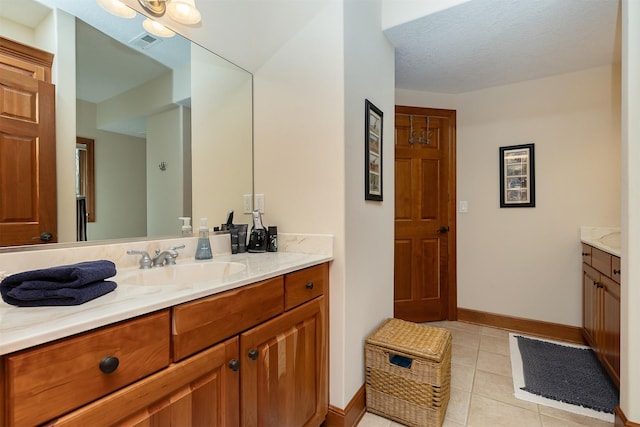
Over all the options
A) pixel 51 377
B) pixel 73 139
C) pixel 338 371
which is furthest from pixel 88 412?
pixel 338 371

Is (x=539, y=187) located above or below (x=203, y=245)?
above

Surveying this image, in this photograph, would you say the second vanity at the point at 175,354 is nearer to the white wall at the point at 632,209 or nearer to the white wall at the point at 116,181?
the white wall at the point at 116,181

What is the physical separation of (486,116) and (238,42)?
235 cm

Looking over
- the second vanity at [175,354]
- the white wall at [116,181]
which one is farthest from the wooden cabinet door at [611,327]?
the white wall at [116,181]

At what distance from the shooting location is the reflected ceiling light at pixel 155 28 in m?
1.37

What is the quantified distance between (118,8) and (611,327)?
9.91 feet

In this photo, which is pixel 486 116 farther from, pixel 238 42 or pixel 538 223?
pixel 238 42

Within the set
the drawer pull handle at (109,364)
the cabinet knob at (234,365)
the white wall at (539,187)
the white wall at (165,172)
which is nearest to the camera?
the drawer pull handle at (109,364)

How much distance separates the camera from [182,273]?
134 cm

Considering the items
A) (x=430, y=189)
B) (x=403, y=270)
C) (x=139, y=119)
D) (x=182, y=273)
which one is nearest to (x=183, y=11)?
(x=139, y=119)

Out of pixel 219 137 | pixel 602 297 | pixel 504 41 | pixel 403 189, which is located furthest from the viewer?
pixel 403 189

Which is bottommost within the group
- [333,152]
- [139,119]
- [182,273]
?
[182,273]

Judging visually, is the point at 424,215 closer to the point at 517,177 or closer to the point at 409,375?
the point at 517,177

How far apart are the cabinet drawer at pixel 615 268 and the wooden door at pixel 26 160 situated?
2658mm
